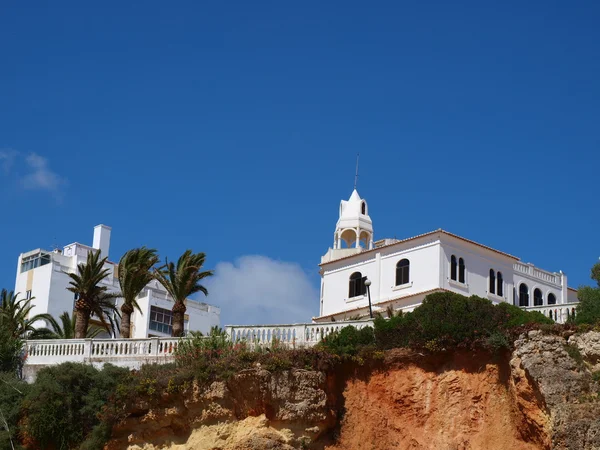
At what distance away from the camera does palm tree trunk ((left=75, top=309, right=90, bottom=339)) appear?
158 ft

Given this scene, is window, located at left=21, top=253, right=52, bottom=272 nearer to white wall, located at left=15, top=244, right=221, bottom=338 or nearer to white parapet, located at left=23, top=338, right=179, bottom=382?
white wall, located at left=15, top=244, right=221, bottom=338

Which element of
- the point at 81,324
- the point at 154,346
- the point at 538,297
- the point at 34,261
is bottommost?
the point at 154,346

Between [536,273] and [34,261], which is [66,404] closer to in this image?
[536,273]

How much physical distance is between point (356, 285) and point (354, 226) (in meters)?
5.23

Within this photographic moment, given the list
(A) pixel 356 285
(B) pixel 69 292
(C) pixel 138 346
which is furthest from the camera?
(B) pixel 69 292

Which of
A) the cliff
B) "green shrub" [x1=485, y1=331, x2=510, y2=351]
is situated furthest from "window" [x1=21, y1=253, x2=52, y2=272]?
"green shrub" [x1=485, y1=331, x2=510, y2=351]

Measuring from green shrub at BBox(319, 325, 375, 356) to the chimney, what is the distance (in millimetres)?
41406

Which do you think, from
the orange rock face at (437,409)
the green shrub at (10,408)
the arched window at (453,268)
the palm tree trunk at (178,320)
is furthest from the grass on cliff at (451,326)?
the arched window at (453,268)

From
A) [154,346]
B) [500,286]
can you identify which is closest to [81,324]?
[154,346]

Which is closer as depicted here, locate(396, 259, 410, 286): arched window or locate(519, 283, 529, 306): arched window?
locate(396, 259, 410, 286): arched window

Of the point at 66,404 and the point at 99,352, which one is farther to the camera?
the point at 99,352

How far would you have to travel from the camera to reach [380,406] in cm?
3931

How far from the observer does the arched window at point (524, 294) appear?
56312 mm

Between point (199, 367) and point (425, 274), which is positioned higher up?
point (425, 274)
